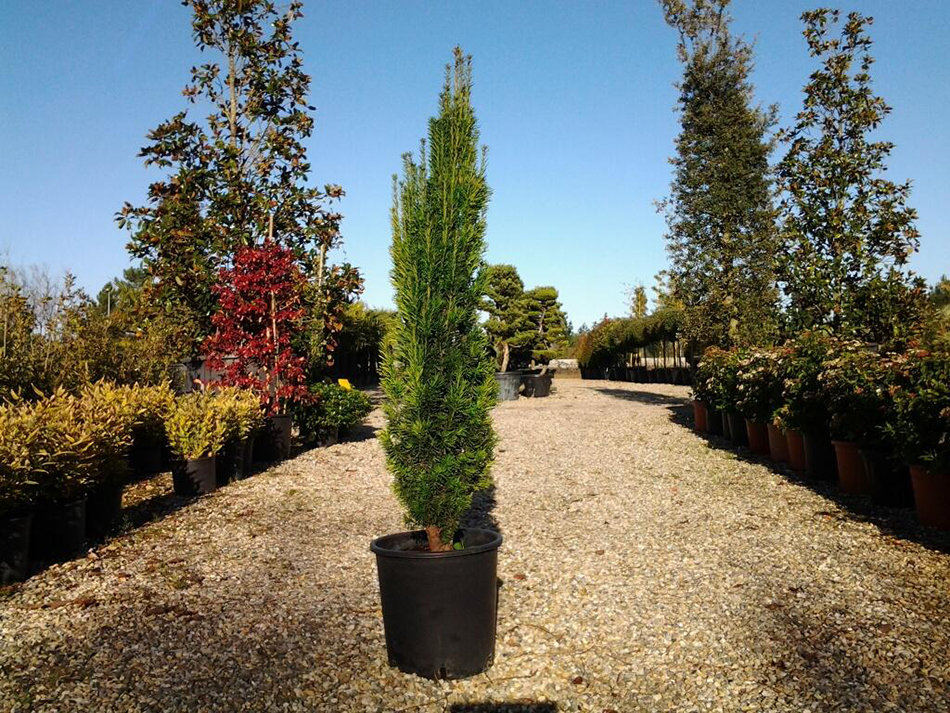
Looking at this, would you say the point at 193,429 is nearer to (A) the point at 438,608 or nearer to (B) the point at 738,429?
(A) the point at 438,608

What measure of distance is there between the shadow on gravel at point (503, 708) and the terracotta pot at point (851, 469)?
5.30 meters

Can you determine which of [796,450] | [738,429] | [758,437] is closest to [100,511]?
[796,450]

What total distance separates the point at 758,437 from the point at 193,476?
7.43m

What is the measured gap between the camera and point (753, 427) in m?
10.3

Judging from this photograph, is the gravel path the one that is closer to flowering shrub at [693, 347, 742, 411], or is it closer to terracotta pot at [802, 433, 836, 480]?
terracotta pot at [802, 433, 836, 480]

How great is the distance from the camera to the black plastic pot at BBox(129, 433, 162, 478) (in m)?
8.27

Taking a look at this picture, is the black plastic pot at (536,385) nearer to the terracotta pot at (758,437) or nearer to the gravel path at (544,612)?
the terracotta pot at (758,437)

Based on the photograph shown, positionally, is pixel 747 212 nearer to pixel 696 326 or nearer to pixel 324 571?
pixel 696 326

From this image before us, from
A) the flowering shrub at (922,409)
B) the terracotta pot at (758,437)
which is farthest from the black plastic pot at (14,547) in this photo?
the terracotta pot at (758,437)

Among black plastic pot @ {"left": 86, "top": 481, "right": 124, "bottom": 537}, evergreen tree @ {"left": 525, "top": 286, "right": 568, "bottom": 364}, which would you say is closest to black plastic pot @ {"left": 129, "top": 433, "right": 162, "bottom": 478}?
black plastic pot @ {"left": 86, "top": 481, "right": 124, "bottom": 537}

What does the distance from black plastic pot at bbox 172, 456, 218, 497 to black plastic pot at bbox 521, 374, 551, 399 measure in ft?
47.2

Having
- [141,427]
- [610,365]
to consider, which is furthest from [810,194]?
[610,365]

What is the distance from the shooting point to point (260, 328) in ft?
35.2

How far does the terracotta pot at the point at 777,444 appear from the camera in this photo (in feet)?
31.1
